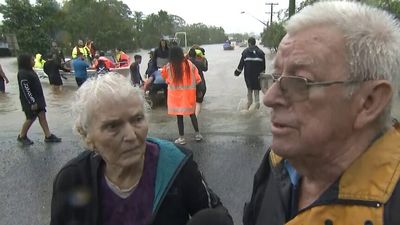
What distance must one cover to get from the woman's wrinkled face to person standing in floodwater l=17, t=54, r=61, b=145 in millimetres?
5951

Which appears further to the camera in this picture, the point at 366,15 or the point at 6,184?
the point at 6,184

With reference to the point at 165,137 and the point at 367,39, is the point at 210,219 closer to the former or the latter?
the point at 367,39

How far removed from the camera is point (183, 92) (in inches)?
288

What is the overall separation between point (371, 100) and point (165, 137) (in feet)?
21.4

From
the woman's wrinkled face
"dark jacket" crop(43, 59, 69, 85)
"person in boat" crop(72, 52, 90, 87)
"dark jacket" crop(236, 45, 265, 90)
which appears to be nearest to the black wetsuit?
"dark jacket" crop(236, 45, 265, 90)

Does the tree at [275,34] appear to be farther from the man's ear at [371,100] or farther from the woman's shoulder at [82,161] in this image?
the woman's shoulder at [82,161]

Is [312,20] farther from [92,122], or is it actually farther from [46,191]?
[46,191]

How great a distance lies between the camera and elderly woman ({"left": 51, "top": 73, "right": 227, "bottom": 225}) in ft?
6.44

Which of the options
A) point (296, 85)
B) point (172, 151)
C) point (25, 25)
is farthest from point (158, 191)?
point (25, 25)

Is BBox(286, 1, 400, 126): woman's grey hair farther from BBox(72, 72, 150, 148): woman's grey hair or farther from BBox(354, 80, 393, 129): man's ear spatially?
BBox(72, 72, 150, 148): woman's grey hair

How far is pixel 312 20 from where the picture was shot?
1341mm

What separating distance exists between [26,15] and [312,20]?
45.0m

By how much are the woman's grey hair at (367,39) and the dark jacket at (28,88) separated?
275 inches

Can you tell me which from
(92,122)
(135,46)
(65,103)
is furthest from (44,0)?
(92,122)
